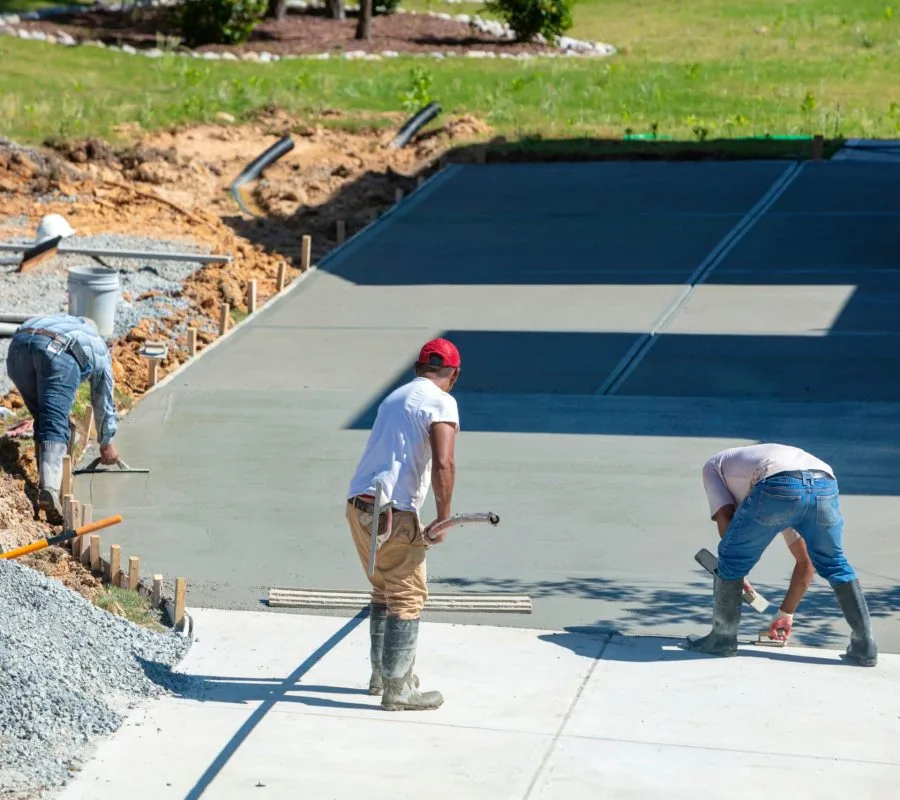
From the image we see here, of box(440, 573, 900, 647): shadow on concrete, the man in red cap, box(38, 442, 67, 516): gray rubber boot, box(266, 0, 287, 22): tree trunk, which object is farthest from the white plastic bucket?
box(266, 0, 287, 22): tree trunk

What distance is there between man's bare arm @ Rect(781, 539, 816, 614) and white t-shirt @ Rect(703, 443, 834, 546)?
54mm

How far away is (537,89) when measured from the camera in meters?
28.8

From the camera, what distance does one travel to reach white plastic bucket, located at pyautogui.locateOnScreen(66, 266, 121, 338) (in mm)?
15211

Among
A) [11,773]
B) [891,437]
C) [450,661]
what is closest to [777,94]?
[891,437]

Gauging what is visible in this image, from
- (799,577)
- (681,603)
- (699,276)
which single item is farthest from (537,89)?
(799,577)

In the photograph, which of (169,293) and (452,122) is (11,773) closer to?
(169,293)

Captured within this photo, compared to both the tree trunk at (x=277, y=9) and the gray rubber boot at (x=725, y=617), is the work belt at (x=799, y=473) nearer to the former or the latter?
the gray rubber boot at (x=725, y=617)

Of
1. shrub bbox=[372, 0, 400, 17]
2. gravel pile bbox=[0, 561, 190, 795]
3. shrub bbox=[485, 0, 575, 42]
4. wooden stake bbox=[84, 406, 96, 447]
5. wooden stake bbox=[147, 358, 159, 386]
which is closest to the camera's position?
gravel pile bbox=[0, 561, 190, 795]

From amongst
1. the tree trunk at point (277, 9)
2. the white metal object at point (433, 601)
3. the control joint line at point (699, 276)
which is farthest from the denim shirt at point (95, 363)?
the tree trunk at point (277, 9)

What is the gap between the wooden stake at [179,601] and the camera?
889 cm

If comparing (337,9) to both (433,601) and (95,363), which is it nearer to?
(95,363)

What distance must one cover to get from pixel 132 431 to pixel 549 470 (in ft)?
11.7

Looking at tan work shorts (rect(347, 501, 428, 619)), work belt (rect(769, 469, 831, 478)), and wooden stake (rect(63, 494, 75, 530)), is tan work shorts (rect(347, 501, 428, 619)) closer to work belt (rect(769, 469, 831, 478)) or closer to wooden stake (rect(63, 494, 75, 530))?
work belt (rect(769, 469, 831, 478))

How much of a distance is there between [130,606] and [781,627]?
3.59 meters
